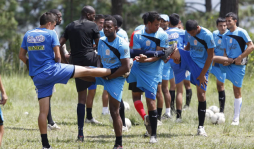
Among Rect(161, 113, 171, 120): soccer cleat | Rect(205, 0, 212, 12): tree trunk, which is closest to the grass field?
Rect(161, 113, 171, 120): soccer cleat

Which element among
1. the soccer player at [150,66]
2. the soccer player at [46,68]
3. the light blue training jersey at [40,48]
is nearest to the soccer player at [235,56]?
the soccer player at [150,66]

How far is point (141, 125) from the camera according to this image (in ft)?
26.1

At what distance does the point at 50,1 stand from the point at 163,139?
21.4 metres

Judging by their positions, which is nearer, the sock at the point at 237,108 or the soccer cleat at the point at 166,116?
the sock at the point at 237,108

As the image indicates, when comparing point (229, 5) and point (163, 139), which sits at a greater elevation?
point (229, 5)

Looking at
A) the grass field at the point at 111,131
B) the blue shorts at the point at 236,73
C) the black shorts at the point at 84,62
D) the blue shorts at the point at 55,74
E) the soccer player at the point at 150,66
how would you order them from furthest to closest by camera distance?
the blue shorts at the point at 236,73, the black shorts at the point at 84,62, the soccer player at the point at 150,66, the grass field at the point at 111,131, the blue shorts at the point at 55,74

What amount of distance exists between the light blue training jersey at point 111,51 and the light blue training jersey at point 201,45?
1824 mm

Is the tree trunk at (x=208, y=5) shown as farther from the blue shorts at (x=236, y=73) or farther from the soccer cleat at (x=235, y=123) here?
the soccer cleat at (x=235, y=123)

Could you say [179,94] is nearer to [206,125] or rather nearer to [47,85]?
[206,125]

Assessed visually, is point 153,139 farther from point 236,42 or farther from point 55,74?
point 236,42

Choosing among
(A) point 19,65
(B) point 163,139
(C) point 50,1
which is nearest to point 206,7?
(C) point 50,1

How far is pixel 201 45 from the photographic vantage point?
22.8 ft

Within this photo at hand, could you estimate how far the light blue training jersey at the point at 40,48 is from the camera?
5477 millimetres

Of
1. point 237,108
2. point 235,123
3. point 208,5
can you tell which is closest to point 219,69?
point 237,108
